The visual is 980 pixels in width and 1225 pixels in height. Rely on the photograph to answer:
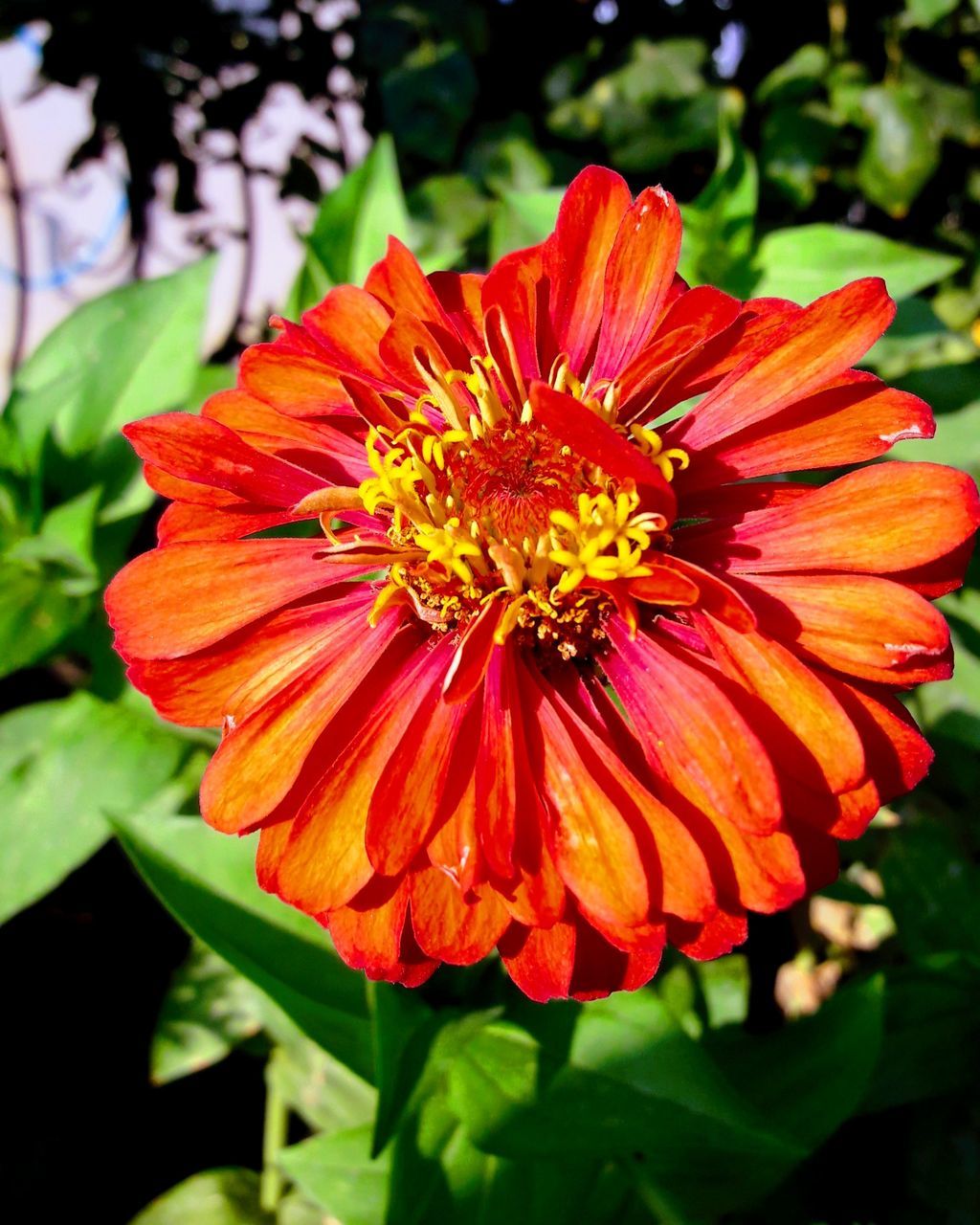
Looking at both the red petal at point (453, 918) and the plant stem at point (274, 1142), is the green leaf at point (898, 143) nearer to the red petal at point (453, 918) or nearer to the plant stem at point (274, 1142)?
the red petal at point (453, 918)

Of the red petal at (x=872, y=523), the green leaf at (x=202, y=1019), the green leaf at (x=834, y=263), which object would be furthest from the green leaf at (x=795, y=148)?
the green leaf at (x=202, y=1019)

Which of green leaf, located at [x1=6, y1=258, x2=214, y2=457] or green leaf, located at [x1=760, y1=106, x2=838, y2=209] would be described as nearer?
green leaf, located at [x1=6, y1=258, x2=214, y2=457]

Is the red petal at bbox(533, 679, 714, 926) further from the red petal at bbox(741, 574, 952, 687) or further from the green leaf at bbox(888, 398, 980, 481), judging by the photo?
the green leaf at bbox(888, 398, 980, 481)

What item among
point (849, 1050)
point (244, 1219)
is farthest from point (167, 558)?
point (244, 1219)

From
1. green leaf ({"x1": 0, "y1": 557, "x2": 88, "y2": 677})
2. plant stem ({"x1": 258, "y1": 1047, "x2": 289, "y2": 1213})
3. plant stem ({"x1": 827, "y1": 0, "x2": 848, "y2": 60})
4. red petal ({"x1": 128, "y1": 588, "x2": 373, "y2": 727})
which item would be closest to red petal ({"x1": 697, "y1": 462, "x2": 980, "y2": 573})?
red petal ({"x1": 128, "y1": 588, "x2": 373, "y2": 727})

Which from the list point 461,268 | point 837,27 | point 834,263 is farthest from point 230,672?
point 837,27

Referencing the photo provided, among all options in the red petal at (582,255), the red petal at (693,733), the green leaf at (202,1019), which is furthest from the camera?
the green leaf at (202,1019)

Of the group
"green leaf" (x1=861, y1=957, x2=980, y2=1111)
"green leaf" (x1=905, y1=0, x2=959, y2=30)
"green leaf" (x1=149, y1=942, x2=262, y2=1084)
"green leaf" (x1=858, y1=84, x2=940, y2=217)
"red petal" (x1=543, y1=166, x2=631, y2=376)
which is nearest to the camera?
"red petal" (x1=543, y1=166, x2=631, y2=376)
